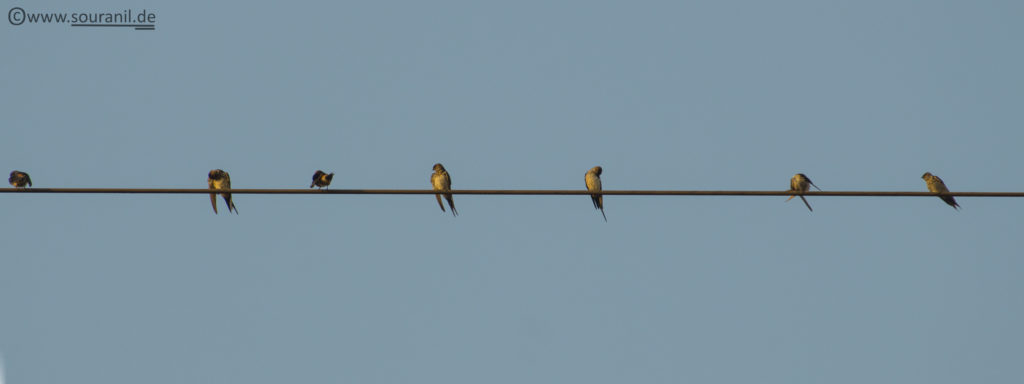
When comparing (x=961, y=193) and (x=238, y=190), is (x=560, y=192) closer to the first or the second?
(x=238, y=190)

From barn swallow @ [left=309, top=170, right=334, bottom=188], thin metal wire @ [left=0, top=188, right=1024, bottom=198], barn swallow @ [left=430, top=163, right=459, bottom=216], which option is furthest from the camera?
barn swallow @ [left=430, top=163, right=459, bottom=216]

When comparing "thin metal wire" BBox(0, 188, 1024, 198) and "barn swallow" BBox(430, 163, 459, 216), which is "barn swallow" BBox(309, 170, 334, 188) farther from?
"thin metal wire" BBox(0, 188, 1024, 198)

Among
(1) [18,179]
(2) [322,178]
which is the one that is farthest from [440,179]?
(1) [18,179]

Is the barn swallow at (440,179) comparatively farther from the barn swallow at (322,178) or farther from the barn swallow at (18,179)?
the barn swallow at (18,179)

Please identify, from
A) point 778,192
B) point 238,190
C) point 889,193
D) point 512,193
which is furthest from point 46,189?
point 889,193

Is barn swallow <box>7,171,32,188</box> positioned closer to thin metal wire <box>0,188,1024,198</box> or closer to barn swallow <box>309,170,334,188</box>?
barn swallow <box>309,170,334,188</box>

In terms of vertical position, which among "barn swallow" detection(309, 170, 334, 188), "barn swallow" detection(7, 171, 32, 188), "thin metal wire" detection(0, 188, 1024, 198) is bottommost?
"thin metal wire" detection(0, 188, 1024, 198)

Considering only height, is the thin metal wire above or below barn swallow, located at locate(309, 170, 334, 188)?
below

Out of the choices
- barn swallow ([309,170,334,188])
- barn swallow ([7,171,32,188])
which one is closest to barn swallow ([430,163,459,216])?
barn swallow ([309,170,334,188])

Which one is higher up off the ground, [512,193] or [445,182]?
[445,182]

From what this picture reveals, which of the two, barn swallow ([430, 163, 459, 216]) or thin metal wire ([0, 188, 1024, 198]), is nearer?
thin metal wire ([0, 188, 1024, 198])

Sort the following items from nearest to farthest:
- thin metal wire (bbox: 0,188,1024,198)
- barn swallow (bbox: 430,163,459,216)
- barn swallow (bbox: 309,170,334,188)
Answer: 1. thin metal wire (bbox: 0,188,1024,198)
2. barn swallow (bbox: 309,170,334,188)
3. barn swallow (bbox: 430,163,459,216)

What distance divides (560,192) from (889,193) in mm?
2522

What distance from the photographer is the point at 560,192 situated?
410 inches
